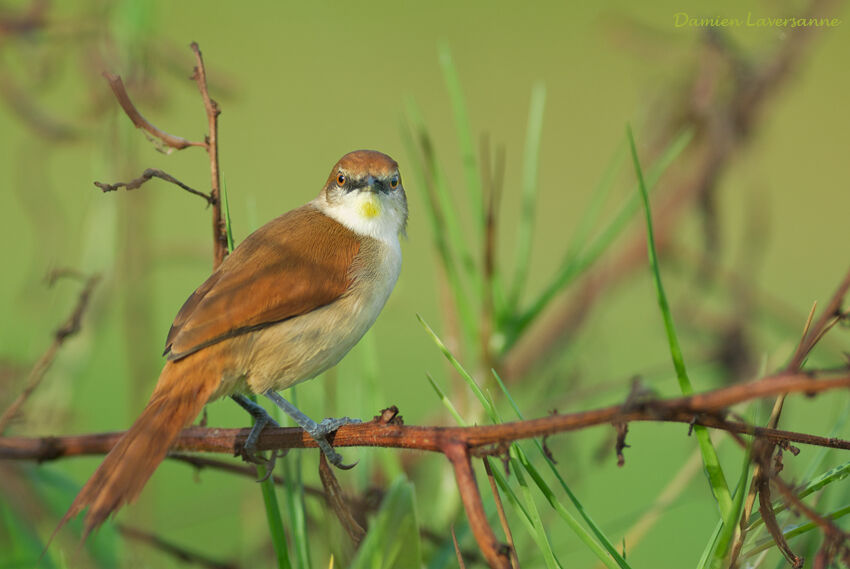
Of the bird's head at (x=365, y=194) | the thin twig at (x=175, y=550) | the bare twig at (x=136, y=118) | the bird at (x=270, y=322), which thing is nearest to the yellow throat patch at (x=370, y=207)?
the bird's head at (x=365, y=194)

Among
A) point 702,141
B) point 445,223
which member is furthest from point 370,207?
point 702,141

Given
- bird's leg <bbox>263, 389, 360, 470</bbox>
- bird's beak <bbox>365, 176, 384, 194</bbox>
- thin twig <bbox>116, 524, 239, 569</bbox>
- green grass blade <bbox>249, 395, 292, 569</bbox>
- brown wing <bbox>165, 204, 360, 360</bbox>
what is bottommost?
thin twig <bbox>116, 524, 239, 569</bbox>

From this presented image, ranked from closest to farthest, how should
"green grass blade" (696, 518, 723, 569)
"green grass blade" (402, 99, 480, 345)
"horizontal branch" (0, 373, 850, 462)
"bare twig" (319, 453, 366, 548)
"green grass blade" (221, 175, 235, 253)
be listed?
"horizontal branch" (0, 373, 850, 462) → "green grass blade" (696, 518, 723, 569) → "bare twig" (319, 453, 366, 548) → "green grass blade" (221, 175, 235, 253) → "green grass blade" (402, 99, 480, 345)

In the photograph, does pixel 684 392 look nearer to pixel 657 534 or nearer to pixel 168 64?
pixel 168 64

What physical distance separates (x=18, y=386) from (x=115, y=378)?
6.69 feet

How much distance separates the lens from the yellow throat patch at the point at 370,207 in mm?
1972

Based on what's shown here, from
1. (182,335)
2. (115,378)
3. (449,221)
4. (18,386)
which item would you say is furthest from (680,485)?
(115,378)

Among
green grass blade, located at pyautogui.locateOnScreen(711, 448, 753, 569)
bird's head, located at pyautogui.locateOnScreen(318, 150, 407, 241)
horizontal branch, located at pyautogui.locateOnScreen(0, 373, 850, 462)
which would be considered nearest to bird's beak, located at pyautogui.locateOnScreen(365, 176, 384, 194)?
bird's head, located at pyautogui.locateOnScreen(318, 150, 407, 241)

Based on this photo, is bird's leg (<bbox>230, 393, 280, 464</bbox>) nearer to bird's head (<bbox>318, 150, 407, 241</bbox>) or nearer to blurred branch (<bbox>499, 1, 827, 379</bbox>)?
bird's head (<bbox>318, 150, 407, 241</bbox>)

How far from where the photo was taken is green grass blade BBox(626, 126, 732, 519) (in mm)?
861

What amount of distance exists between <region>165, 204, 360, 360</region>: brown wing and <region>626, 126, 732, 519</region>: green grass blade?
0.80 meters

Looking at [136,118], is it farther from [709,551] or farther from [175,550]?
[709,551]

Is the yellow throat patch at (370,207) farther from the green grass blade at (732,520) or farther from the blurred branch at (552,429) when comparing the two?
the green grass blade at (732,520)

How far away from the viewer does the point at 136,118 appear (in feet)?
4.05
